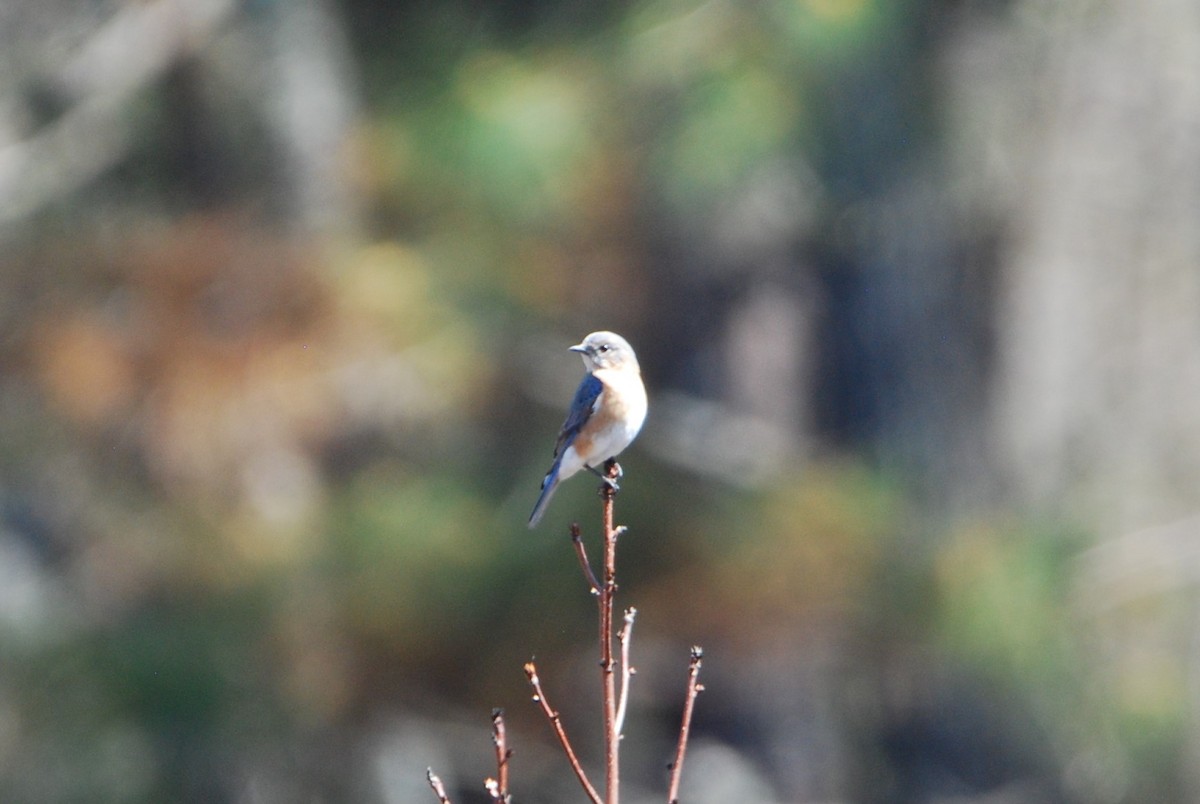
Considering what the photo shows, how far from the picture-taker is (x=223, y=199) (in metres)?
3.50

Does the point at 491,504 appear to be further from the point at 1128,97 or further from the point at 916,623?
the point at 1128,97

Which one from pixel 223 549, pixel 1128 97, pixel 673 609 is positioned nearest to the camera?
pixel 223 549

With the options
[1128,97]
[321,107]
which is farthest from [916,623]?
[1128,97]

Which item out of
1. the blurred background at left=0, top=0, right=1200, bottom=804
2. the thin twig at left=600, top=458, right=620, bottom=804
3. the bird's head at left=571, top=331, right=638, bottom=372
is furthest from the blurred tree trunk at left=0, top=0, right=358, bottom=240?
the thin twig at left=600, top=458, right=620, bottom=804

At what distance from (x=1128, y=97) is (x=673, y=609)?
2.60 m

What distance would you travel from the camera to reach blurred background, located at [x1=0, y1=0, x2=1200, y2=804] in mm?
3217

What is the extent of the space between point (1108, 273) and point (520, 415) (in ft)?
7.85

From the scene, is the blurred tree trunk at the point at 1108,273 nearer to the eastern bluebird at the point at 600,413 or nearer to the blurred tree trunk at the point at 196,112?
the blurred tree trunk at the point at 196,112

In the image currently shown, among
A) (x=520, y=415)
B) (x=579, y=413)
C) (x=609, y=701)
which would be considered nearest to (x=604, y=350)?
(x=579, y=413)

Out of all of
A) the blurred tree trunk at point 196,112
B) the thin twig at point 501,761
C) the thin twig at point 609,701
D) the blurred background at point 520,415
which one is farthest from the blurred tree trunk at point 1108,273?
the thin twig at point 501,761

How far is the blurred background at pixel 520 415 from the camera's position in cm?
322

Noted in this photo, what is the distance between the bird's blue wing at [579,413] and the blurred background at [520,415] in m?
1.03

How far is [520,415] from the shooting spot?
160 inches

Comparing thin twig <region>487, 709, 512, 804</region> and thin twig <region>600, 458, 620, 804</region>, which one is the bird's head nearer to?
thin twig <region>600, 458, 620, 804</region>
